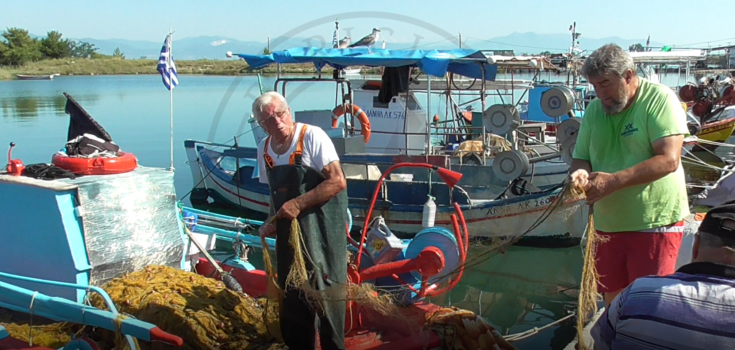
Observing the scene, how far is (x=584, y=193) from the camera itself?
2.38m

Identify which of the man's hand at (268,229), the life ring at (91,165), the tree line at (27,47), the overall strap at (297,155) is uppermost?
the tree line at (27,47)

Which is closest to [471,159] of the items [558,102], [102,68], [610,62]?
[558,102]

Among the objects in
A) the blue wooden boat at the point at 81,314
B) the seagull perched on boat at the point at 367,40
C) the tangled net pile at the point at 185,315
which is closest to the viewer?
the blue wooden boat at the point at 81,314

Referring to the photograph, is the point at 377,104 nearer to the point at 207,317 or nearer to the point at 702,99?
the point at 207,317

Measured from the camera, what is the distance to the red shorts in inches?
103

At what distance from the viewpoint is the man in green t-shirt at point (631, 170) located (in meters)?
2.44

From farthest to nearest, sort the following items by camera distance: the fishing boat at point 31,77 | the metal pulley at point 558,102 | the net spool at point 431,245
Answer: the fishing boat at point 31,77, the metal pulley at point 558,102, the net spool at point 431,245

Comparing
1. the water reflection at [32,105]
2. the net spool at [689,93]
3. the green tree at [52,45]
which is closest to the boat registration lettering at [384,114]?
the net spool at [689,93]

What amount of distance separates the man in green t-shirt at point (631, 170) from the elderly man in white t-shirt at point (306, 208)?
48.3 inches

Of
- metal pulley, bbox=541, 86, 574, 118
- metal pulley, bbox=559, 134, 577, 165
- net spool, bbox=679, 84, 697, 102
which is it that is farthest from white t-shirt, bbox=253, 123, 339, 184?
net spool, bbox=679, 84, 697, 102

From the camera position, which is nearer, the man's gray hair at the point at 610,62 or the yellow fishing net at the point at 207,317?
the man's gray hair at the point at 610,62

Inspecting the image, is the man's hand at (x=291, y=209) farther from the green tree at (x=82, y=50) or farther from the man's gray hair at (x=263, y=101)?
the green tree at (x=82, y=50)

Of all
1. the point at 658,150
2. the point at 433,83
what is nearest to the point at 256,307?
the point at 658,150

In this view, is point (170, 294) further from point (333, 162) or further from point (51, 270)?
point (333, 162)
